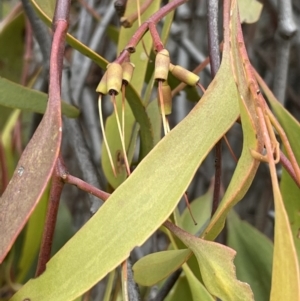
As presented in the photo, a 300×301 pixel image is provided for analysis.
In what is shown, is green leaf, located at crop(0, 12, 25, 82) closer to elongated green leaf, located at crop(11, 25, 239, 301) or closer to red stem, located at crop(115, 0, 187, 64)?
red stem, located at crop(115, 0, 187, 64)

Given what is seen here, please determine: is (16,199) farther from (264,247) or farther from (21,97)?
(264,247)

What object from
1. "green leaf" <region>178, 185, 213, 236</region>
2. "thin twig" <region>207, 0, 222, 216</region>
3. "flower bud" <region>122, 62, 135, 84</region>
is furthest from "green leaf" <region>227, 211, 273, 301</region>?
"flower bud" <region>122, 62, 135, 84</region>

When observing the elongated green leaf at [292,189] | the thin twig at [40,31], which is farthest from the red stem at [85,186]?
the thin twig at [40,31]

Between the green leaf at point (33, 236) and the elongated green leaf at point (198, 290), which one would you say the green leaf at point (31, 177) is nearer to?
the elongated green leaf at point (198, 290)

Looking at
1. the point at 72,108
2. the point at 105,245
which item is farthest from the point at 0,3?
the point at 105,245

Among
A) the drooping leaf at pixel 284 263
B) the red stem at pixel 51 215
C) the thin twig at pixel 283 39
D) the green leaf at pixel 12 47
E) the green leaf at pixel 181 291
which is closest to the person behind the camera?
the drooping leaf at pixel 284 263

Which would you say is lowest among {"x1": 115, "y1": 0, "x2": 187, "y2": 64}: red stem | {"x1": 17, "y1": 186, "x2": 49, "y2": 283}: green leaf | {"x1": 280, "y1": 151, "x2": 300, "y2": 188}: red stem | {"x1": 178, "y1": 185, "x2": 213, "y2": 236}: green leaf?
{"x1": 17, "y1": 186, "x2": 49, "y2": 283}: green leaf

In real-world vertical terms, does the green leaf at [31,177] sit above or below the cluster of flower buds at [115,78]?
below
